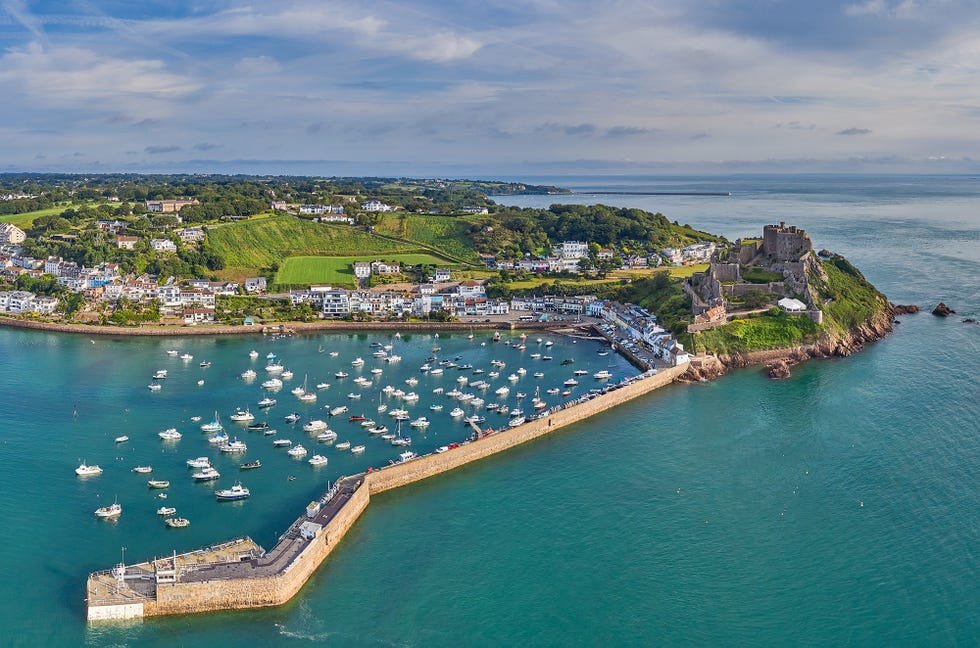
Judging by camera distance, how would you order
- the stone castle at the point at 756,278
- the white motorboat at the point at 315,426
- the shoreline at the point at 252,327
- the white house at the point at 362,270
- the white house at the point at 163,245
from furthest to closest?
the white house at the point at 362,270 → the white house at the point at 163,245 → the shoreline at the point at 252,327 → the stone castle at the point at 756,278 → the white motorboat at the point at 315,426

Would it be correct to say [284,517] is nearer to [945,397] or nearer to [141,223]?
[945,397]

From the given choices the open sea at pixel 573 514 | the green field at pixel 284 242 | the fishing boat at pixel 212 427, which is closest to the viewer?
the open sea at pixel 573 514

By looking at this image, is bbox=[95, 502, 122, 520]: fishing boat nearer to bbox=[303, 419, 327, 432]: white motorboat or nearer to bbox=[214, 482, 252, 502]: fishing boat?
bbox=[214, 482, 252, 502]: fishing boat

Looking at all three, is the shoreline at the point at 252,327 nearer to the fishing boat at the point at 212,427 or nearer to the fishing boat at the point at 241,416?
the fishing boat at the point at 241,416

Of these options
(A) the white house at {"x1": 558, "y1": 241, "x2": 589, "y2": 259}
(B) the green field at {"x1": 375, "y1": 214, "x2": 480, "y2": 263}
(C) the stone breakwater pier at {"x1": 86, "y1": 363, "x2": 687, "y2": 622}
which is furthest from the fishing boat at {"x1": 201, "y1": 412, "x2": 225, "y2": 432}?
(A) the white house at {"x1": 558, "y1": 241, "x2": 589, "y2": 259}

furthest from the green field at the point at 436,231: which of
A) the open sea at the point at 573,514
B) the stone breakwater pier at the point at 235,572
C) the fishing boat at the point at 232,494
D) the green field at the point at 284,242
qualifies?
the stone breakwater pier at the point at 235,572

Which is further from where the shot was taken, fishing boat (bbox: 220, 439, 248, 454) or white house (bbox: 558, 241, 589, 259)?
white house (bbox: 558, 241, 589, 259)

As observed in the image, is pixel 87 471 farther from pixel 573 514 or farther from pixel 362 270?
pixel 362 270

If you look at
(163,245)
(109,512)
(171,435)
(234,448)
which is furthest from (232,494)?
(163,245)
